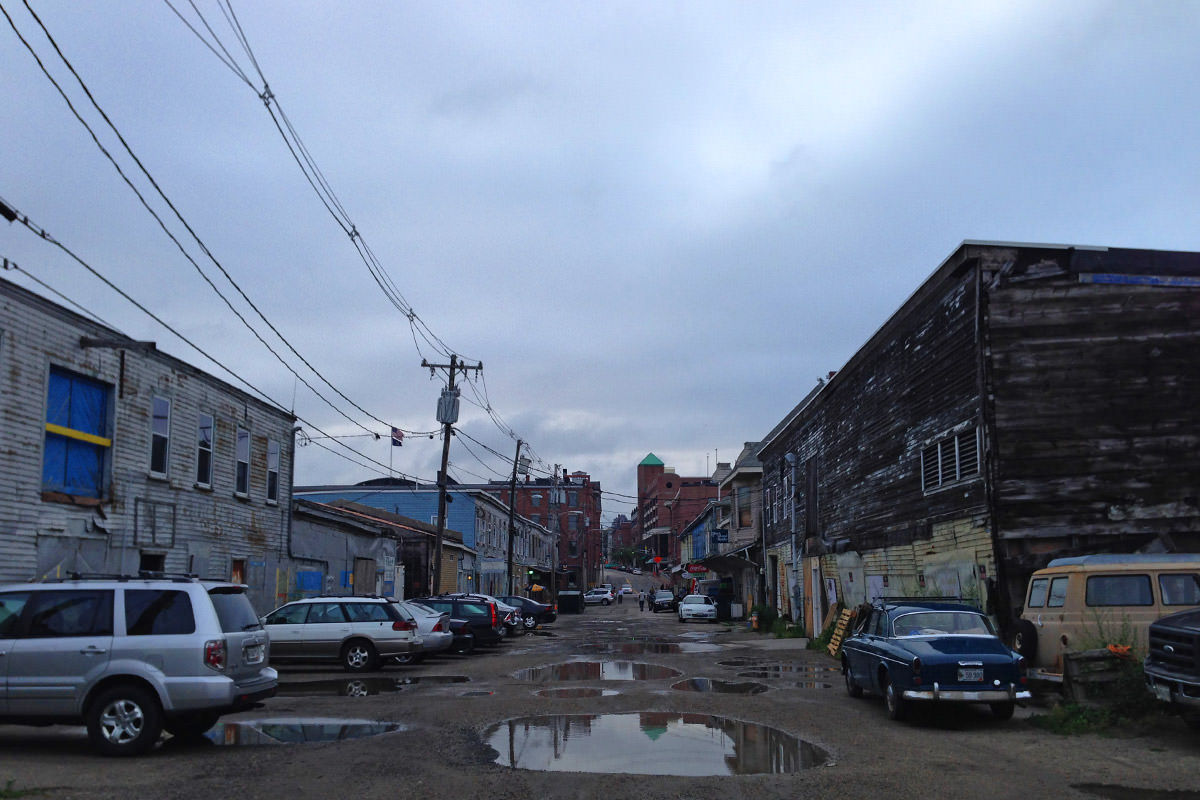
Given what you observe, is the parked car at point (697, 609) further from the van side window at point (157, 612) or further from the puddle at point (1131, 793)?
the puddle at point (1131, 793)

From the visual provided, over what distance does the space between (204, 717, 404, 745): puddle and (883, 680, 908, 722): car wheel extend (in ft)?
20.4

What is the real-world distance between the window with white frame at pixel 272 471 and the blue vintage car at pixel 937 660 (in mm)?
17858

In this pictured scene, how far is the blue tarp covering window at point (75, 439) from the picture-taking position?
17.9 meters

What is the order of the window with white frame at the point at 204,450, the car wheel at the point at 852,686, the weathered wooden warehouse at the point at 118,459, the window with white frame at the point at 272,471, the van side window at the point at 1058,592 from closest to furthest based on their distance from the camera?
the van side window at the point at 1058,592 → the car wheel at the point at 852,686 → the weathered wooden warehouse at the point at 118,459 → the window with white frame at the point at 204,450 → the window with white frame at the point at 272,471

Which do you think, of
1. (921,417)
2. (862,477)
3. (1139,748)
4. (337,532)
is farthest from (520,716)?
(337,532)

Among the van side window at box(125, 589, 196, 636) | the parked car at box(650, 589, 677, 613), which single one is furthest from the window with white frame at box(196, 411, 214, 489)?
the parked car at box(650, 589, 677, 613)

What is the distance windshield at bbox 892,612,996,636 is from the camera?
44.1 feet

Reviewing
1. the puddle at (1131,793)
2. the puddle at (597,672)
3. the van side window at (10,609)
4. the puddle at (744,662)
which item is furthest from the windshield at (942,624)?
the van side window at (10,609)

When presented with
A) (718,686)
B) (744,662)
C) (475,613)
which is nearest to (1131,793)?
(718,686)

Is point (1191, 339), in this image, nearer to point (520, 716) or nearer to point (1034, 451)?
point (1034, 451)

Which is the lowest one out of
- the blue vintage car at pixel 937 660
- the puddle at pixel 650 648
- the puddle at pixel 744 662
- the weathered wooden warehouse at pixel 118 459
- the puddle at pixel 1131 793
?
the puddle at pixel 650 648

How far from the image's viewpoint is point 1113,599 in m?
13.5

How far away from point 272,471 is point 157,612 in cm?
1764

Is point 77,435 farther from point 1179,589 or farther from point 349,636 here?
point 1179,589
